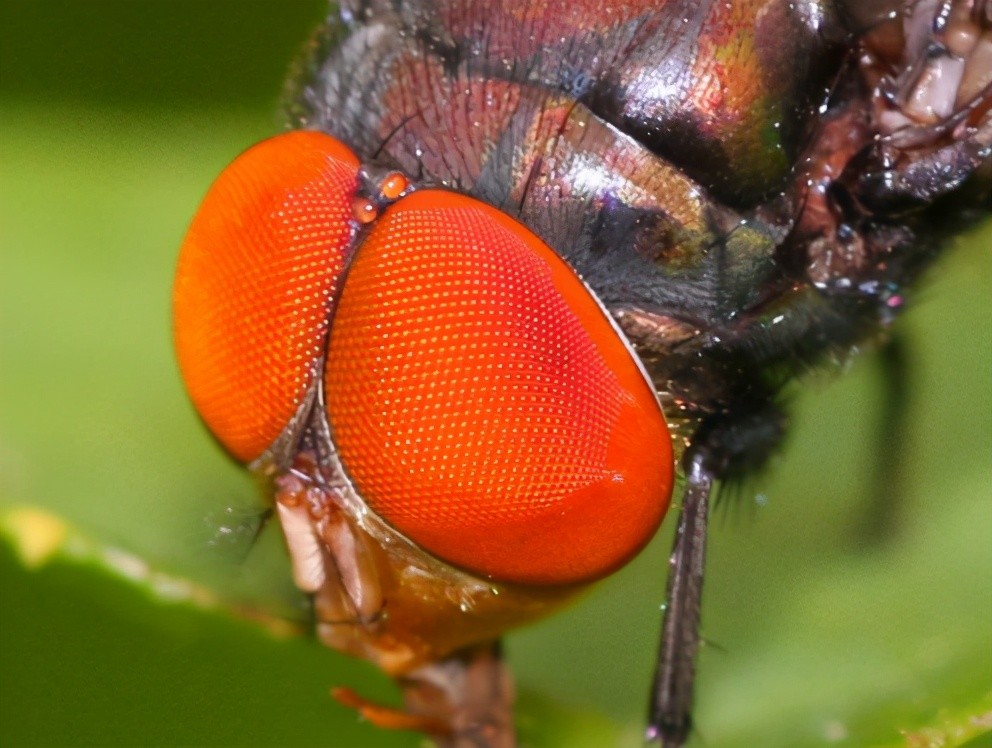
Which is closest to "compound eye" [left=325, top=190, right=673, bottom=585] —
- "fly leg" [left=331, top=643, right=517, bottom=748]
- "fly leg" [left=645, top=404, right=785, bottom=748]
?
"fly leg" [left=645, top=404, right=785, bottom=748]

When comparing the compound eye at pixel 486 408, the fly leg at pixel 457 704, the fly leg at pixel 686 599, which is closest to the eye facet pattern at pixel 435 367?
the compound eye at pixel 486 408

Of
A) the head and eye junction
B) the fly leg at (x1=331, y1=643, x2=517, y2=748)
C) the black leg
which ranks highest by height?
the head and eye junction

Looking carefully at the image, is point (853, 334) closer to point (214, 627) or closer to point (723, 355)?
point (723, 355)

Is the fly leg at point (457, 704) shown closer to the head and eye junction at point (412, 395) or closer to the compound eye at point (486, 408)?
the head and eye junction at point (412, 395)

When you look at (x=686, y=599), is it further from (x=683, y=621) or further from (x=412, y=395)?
(x=412, y=395)

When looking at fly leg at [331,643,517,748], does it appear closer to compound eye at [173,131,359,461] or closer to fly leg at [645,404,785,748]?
fly leg at [645,404,785,748]

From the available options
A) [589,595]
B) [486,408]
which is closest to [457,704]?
[589,595]

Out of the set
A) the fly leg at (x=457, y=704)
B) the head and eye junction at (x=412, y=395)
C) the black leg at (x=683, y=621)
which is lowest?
the fly leg at (x=457, y=704)

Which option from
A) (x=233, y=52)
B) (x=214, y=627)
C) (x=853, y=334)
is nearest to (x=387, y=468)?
(x=214, y=627)
